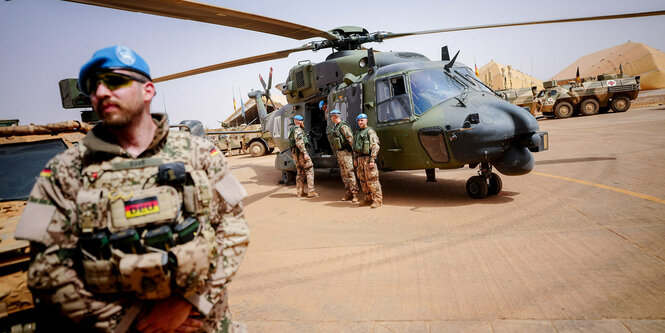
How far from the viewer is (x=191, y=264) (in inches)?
57.1

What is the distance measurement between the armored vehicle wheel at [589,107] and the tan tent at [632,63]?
22353 mm

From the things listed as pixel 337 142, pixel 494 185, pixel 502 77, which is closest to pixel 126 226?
pixel 337 142

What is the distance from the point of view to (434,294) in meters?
3.05

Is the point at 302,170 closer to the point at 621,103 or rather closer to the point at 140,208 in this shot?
the point at 140,208

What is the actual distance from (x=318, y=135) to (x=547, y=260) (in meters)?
6.75

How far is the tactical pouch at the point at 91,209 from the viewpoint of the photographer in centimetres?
143

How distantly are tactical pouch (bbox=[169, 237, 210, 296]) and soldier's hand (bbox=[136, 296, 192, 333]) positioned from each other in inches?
3.2

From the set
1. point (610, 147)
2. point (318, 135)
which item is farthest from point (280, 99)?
point (610, 147)

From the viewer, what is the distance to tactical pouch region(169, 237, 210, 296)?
1.42 m

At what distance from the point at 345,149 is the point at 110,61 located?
19.0 ft

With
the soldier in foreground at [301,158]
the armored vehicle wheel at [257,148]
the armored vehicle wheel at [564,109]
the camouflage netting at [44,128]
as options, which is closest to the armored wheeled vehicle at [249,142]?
the armored vehicle wheel at [257,148]

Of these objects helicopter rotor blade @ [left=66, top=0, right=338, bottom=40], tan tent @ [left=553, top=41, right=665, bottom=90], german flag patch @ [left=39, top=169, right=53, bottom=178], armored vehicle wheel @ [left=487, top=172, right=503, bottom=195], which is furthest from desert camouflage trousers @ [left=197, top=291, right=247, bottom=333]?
tan tent @ [left=553, top=41, right=665, bottom=90]

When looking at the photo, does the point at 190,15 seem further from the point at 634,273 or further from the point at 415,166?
the point at 634,273

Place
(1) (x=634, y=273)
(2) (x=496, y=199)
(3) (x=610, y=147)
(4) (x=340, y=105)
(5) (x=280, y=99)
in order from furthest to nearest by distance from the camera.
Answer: (5) (x=280, y=99) < (3) (x=610, y=147) < (4) (x=340, y=105) < (2) (x=496, y=199) < (1) (x=634, y=273)
